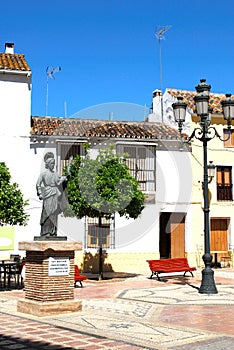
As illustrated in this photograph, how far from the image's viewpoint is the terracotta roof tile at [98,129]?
2112 cm

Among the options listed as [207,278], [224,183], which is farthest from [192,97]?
[207,278]

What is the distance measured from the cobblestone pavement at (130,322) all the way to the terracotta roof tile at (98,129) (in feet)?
29.3

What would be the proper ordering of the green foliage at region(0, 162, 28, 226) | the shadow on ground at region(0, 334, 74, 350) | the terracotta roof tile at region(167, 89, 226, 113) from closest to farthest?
the shadow on ground at region(0, 334, 74, 350) → the green foliage at region(0, 162, 28, 226) → the terracotta roof tile at region(167, 89, 226, 113)

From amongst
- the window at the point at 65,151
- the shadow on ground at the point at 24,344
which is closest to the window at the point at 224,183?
the window at the point at 65,151

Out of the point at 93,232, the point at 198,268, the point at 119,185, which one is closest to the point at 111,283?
the point at 119,185

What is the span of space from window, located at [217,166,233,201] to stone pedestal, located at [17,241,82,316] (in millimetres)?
13814

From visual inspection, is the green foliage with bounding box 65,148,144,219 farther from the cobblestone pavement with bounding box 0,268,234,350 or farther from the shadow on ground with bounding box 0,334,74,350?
the shadow on ground with bounding box 0,334,74,350

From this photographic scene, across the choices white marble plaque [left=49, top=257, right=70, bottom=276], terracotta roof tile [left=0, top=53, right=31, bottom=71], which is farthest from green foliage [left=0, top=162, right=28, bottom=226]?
terracotta roof tile [left=0, top=53, right=31, bottom=71]

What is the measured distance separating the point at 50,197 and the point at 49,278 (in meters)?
1.68

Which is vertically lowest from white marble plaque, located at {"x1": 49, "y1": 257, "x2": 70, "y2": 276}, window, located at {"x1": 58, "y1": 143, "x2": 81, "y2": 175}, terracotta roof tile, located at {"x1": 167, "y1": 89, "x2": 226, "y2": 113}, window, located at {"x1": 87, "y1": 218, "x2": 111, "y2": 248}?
white marble plaque, located at {"x1": 49, "y1": 257, "x2": 70, "y2": 276}

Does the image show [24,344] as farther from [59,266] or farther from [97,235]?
[97,235]

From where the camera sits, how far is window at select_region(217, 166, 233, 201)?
2238 cm

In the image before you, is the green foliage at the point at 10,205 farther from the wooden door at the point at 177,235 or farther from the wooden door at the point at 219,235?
the wooden door at the point at 219,235

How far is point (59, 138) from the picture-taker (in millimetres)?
20562
